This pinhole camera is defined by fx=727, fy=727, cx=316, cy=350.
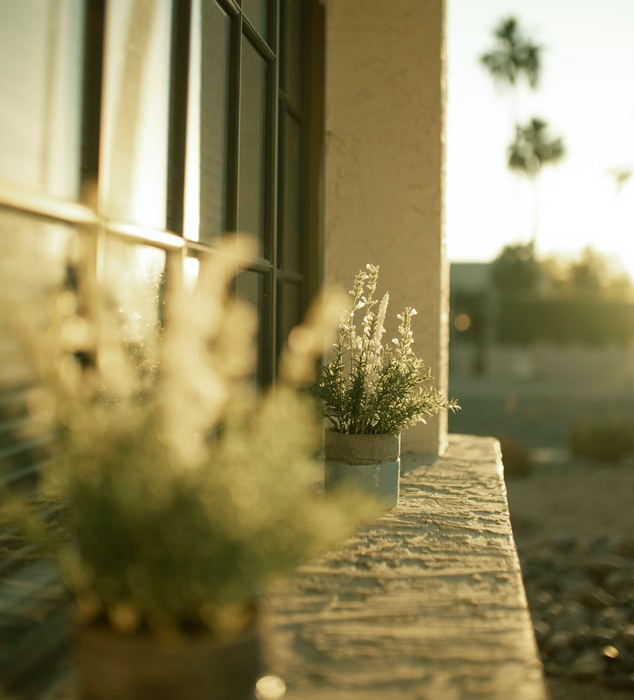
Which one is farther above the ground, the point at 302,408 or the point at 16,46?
the point at 16,46

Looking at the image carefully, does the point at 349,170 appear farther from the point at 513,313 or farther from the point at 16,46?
the point at 513,313

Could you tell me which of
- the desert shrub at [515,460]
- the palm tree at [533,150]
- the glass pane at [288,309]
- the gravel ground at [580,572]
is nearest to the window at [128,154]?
the glass pane at [288,309]

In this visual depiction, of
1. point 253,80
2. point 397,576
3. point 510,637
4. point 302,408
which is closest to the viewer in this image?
point 302,408

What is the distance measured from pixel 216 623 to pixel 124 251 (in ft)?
3.43

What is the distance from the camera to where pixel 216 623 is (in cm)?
104

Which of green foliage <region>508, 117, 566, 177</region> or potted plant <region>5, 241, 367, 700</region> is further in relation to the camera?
green foliage <region>508, 117, 566, 177</region>

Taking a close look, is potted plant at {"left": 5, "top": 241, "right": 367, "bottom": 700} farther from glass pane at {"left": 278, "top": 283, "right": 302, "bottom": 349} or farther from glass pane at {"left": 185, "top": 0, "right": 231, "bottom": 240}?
glass pane at {"left": 278, "top": 283, "right": 302, "bottom": 349}

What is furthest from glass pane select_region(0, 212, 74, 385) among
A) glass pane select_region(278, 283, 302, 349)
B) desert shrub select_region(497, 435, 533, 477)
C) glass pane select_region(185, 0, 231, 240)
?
desert shrub select_region(497, 435, 533, 477)

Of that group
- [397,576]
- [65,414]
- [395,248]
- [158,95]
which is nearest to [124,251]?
[158,95]

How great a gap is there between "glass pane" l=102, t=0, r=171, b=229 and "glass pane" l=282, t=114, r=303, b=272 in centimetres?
129

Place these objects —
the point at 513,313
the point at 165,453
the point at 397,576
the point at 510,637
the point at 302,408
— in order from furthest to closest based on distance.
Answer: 1. the point at 513,313
2. the point at 397,576
3. the point at 510,637
4. the point at 302,408
5. the point at 165,453

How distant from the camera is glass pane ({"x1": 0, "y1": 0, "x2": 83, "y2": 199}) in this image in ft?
4.67

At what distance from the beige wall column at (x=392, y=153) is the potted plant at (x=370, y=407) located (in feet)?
4.12

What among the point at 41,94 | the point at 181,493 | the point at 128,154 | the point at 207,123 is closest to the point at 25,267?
the point at 41,94
